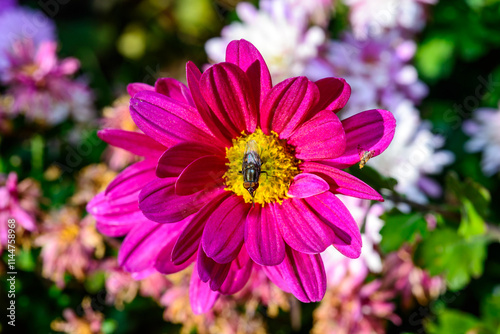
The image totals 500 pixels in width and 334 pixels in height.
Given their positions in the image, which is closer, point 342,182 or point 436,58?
point 342,182

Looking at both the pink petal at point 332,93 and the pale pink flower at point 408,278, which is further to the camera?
the pale pink flower at point 408,278

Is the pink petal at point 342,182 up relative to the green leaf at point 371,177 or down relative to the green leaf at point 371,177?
down

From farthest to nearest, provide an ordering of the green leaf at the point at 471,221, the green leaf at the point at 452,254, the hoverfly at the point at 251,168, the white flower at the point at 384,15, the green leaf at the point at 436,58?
the green leaf at the point at 436,58
the white flower at the point at 384,15
the green leaf at the point at 452,254
the green leaf at the point at 471,221
the hoverfly at the point at 251,168

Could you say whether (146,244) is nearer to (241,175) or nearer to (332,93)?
(241,175)

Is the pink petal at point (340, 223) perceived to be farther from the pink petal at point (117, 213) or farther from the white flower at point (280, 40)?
the white flower at point (280, 40)

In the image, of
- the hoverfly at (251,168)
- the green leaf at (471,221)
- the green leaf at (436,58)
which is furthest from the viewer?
the green leaf at (436,58)

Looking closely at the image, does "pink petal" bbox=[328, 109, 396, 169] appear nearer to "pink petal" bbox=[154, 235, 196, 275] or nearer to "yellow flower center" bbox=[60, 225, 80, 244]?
"pink petal" bbox=[154, 235, 196, 275]

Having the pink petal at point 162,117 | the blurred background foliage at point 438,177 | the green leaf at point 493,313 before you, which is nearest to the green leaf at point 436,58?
the blurred background foliage at point 438,177

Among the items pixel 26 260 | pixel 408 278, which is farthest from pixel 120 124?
pixel 408 278
